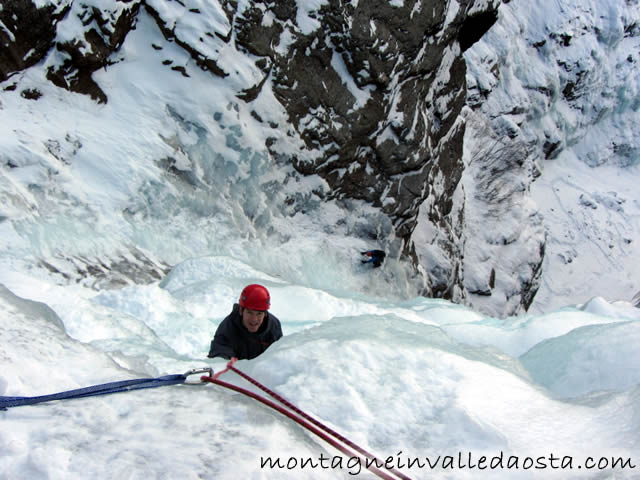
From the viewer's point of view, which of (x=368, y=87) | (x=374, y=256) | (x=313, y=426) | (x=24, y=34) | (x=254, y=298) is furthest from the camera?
(x=374, y=256)

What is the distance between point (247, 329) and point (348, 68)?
658cm

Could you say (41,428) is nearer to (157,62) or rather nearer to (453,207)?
(157,62)

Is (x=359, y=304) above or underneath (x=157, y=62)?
underneath

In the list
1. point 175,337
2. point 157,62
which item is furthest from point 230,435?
point 157,62

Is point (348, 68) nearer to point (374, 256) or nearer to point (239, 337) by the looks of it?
point (374, 256)

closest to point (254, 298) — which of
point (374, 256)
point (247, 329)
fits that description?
point (247, 329)

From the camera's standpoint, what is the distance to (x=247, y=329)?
3188 mm

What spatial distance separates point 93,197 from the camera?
247 inches

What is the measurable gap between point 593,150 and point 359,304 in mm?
21055

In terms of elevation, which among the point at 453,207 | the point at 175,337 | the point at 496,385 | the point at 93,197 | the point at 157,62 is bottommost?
the point at 453,207

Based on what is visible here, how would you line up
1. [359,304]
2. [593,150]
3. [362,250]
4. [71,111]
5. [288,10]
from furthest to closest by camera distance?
[593,150] → [362,250] → [288,10] → [71,111] → [359,304]

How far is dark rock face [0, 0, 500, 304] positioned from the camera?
6.57 m

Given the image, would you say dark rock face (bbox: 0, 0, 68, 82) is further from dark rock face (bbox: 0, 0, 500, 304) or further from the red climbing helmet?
the red climbing helmet

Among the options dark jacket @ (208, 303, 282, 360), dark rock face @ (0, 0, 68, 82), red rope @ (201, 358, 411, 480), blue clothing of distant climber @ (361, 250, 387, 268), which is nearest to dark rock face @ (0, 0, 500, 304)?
dark rock face @ (0, 0, 68, 82)
